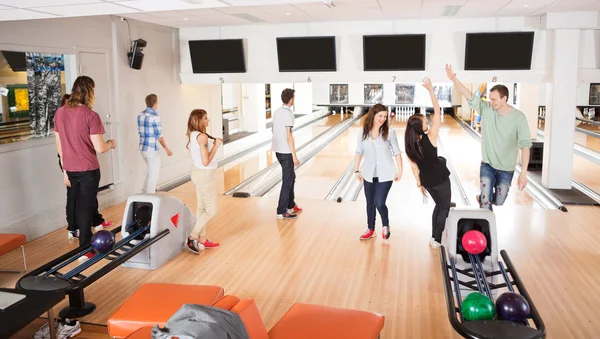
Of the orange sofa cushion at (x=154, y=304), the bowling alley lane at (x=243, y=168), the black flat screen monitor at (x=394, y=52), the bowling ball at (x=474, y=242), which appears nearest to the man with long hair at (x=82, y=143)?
the orange sofa cushion at (x=154, y=304)

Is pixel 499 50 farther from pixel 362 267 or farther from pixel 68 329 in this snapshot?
pixel 68 329

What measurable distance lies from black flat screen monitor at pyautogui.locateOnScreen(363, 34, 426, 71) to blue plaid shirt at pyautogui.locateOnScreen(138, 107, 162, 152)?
3.07 m

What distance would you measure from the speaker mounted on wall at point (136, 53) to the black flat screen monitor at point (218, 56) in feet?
4.00

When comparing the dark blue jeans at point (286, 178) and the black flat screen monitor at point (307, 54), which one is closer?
the dark blue jeans at point (286, 178)

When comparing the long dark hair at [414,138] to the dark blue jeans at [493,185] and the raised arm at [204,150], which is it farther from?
the raised arm at [204,150]

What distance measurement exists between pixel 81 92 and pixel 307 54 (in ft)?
13.2

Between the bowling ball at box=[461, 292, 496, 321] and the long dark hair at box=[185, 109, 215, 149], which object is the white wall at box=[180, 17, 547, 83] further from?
the bowling ball at box=[461, 292, 496, 321]

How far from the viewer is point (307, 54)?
25.5 feet

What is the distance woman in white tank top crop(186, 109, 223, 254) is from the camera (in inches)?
185

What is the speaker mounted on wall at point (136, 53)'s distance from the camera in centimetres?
704

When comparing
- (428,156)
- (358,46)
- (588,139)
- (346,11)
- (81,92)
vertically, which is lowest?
(588,139)

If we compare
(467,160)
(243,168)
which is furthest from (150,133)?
(467,160)

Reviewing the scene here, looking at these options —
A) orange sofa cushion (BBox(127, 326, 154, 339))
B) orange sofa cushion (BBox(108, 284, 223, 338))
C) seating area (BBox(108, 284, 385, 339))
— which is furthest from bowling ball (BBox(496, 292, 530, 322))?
orange sofa cushion (BBox(127, 326, 154, 339))

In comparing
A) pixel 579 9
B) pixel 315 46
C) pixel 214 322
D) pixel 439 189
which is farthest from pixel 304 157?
pixel 214 322
